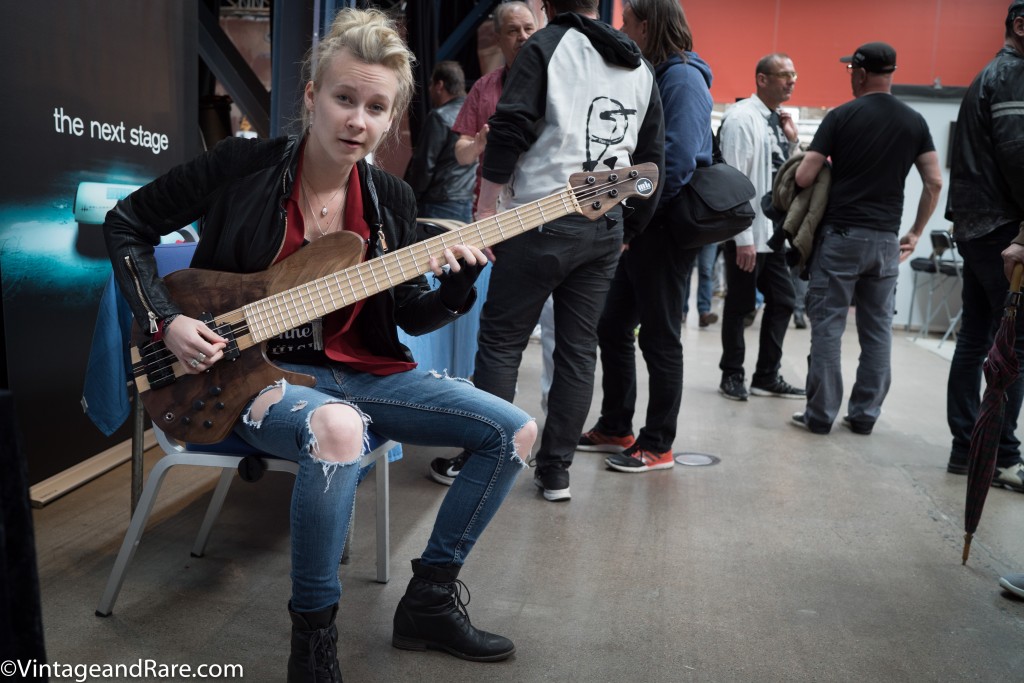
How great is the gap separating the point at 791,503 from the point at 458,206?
2.85 meters

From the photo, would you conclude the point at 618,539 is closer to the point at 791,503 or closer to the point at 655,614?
the point at 655,614

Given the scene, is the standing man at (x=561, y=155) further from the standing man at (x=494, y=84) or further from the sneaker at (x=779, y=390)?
the sneaker at (x=779, y=390)

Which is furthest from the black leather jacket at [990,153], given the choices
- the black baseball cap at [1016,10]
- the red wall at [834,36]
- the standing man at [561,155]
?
the red wall at [834,36]

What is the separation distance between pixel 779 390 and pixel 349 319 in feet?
12.2

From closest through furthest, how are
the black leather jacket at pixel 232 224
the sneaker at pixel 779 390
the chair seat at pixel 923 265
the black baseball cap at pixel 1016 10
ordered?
the black leather jacket at pixel 232 224 < the black baseball cap at pixel 1016 10 < the sneaker at pixel 779 390 < the chair seat at pixel 923 265

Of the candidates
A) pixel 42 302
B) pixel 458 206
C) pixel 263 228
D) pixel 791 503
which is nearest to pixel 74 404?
pixel 42 302

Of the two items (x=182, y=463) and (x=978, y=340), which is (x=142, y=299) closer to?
(x=182, y=463)

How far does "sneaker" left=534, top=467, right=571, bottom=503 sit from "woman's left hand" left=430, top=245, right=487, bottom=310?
4.28 feet

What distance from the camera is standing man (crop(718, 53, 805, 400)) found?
4926 mm

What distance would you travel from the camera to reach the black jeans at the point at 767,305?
497cm

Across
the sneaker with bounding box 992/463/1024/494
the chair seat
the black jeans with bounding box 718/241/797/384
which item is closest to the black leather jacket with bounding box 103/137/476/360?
the sneaker with bounding box 992/463/1024/494

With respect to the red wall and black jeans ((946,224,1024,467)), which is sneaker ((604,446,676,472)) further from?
the red wall

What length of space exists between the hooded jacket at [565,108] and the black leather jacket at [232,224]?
0.84 meters

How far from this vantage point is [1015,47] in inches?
127
